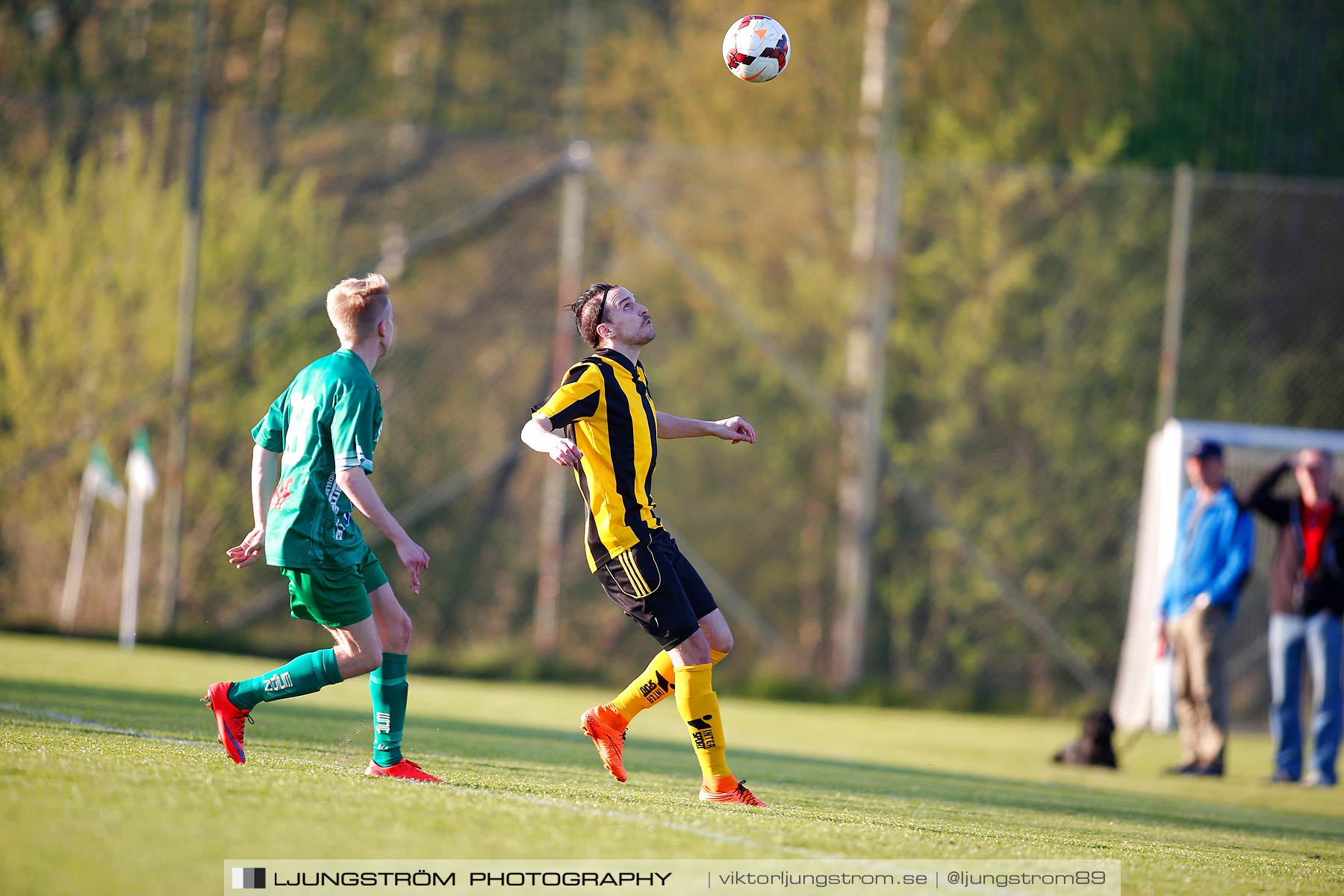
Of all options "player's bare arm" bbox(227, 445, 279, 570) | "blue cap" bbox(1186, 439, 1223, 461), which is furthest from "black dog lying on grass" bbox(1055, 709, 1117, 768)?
"player's bare arm" bbox(227, 445, 279, 570)

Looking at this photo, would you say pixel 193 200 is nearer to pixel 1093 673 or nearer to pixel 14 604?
pixel 14 604

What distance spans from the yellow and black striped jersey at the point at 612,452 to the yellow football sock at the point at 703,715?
0.51 meters

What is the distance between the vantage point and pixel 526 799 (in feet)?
14.8

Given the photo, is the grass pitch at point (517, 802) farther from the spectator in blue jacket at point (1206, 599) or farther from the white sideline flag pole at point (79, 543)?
the white sideline flag pole at point (79, 543)

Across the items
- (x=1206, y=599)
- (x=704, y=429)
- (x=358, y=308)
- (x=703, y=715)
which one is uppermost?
(x=358, y=308)

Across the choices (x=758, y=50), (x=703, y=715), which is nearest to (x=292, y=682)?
(x=703, y=715)

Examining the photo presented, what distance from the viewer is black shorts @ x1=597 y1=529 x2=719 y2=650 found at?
16.6 feet

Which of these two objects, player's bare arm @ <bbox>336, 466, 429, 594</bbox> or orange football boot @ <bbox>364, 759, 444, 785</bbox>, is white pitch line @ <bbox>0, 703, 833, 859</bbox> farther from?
player's bare arm @ <bbox>336, 466, 429, 594</bbox>

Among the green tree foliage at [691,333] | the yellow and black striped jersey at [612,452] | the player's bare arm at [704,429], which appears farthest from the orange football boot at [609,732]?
the green tree foliage at [691,333]

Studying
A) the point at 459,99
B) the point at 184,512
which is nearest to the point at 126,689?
the point at 184,512

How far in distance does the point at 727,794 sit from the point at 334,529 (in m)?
1.62

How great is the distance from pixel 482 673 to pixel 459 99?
741 centimetres

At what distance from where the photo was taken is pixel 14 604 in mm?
12391

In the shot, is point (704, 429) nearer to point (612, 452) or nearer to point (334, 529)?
point (612, 452)
